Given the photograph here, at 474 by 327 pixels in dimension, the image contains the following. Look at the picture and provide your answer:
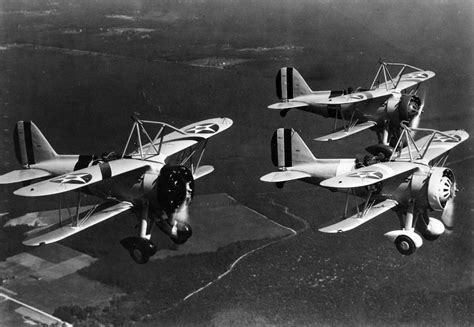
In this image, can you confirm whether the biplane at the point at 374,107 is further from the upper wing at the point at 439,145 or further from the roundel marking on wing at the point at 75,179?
the roundel marking on wing at the point at 75,179

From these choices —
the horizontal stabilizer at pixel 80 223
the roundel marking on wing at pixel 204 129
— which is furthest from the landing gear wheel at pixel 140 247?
the roundel marking on wing at pixel 204 129

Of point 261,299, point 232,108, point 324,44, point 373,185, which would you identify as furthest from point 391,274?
point 324,44

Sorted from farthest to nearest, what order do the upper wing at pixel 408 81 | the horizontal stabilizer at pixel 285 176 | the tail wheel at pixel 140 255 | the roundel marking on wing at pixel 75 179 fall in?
the upper wing at pixel 408 81 → the horizontal stabilizer at pixel 285 176 → the tail wheel at pixel 140 255 → the roundel marking on wing at pixel 75 179

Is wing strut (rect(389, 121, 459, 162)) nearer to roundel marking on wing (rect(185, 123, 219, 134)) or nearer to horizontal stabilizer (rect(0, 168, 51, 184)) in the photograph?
roundel marking on wing (rect(185, 123, 219, 134))

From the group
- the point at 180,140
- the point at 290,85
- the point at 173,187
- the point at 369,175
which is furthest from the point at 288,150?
the point at 290,85

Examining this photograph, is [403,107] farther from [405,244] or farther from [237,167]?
[237,167]

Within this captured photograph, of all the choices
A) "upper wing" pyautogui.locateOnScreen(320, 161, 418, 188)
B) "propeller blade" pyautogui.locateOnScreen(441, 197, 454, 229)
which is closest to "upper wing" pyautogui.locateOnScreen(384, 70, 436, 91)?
"propeller blade" pyautogui.locateOnScreen(441, 197, 454, 229)

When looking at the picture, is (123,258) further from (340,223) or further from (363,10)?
(363,10)
